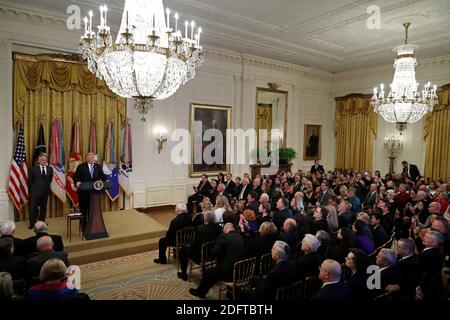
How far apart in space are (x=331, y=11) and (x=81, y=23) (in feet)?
20.8

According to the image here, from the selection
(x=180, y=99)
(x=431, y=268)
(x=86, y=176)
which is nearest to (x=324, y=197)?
(x=431, y=268)

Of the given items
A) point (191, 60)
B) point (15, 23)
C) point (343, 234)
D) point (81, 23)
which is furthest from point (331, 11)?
point (15, 23)

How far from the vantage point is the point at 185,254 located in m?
5.62

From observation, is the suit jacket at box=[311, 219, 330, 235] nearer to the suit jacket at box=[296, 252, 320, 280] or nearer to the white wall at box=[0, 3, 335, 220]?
the suit jacket at box=[296, 252, 320, 280]

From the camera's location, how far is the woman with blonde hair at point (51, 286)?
2941mm

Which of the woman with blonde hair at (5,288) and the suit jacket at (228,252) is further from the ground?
the woman with blonde hair at (5,288)

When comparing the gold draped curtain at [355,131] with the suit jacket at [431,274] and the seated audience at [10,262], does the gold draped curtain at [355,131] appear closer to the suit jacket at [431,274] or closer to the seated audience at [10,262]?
the suit jacket at [431,274]

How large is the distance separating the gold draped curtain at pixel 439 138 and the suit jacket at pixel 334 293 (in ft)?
33.8

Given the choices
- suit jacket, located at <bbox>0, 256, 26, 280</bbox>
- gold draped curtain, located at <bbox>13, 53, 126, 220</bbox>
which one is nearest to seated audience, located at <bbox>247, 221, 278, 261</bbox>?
suit jacket, located at <bbox>0, 256, 26, 280</bbox>

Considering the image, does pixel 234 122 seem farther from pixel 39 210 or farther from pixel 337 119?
pixel 39 210

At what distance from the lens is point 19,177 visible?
25.2 ft

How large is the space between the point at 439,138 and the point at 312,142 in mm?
4835

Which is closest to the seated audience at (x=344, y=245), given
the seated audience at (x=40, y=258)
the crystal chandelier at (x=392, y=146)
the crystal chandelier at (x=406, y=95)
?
the seated audience at (x=40, y=258)

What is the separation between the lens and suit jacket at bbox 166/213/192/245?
617 cm
